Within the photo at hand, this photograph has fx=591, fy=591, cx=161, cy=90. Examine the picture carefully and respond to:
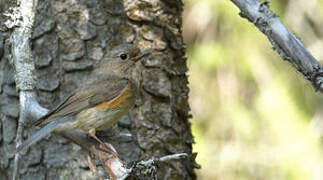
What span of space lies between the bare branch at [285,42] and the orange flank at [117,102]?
67.6 inches

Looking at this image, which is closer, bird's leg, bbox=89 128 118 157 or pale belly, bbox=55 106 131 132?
bird's leg, bbox=89 128 118 157

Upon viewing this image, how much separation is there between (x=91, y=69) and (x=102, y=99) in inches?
13.2

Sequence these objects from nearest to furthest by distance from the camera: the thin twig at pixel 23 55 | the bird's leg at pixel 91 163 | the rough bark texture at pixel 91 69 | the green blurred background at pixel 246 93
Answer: the thin twig at pixel 23 55 < the bird's leg at pixel 91 163 < the rough bark texture at pixel 91 69 < the green blurred background at pixel 246 93

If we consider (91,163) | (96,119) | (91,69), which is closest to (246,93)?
(91,69)

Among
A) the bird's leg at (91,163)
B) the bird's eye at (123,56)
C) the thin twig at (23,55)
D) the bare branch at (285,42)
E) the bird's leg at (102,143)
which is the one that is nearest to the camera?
the bare branch at (285,42)

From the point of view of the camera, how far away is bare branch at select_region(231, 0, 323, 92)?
3283mm

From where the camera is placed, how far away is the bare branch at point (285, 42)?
10.8ft

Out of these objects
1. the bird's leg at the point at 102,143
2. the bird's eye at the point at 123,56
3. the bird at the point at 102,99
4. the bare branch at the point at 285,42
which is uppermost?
the bare branch at the point at 285,42

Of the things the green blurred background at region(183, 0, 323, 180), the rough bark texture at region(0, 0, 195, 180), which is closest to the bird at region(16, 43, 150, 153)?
the rough bark texture at region(0, 0, 195, 180)

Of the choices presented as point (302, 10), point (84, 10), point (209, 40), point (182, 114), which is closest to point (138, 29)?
point (84, 10)

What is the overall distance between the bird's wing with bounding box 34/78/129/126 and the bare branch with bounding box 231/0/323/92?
6.02 ft

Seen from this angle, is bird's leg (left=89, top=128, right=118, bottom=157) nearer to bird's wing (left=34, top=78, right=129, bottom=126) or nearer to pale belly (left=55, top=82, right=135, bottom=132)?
pale belly (left=55, top=82, right=135, bottom=132)

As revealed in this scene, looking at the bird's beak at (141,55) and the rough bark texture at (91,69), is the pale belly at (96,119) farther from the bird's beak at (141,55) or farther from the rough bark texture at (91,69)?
the bird's beak at (141,55)

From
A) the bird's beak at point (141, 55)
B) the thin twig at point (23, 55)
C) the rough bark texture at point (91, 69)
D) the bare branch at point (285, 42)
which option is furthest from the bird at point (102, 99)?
the bare branch at point (285, 42)
